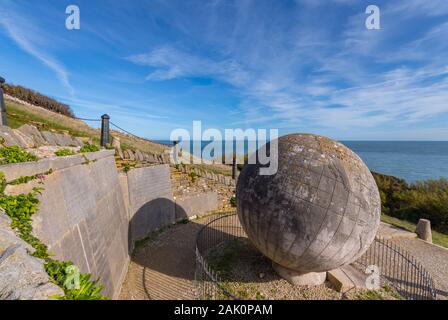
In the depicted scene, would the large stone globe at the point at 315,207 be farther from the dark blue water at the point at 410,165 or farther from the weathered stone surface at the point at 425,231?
the dark blue water at the point at 410,165

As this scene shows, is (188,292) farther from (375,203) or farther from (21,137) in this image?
(21,137)

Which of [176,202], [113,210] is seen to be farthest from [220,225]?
[113,210]

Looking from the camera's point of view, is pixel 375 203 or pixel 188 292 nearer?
pixel 375 203

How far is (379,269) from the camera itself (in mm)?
7406

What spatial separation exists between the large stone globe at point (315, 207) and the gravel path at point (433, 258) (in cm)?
417

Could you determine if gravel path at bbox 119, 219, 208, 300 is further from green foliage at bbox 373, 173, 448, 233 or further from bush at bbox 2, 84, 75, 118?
bush at bbox 2, 84, 75, 118

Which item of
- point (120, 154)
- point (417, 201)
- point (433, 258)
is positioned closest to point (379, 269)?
point (433, 258)

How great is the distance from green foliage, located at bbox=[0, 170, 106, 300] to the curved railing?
276 centimetres

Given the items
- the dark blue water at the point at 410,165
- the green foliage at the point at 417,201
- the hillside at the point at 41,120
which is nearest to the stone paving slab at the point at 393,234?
the green foliage at the point at 417,201

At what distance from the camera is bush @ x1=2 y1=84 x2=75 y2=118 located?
19562 mm

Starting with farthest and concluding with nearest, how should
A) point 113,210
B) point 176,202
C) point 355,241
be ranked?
point 176,202, point 113,210, point 355,241

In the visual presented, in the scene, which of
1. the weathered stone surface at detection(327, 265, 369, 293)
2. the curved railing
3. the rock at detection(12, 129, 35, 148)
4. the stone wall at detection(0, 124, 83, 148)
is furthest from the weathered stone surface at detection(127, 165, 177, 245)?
the weathered stone surface at detection(327, 265, 369, 293)
